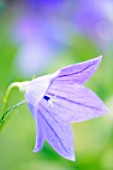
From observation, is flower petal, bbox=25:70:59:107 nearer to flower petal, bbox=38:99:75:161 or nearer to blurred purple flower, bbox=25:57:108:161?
blurred purple flower, bbox=25:57:108:161

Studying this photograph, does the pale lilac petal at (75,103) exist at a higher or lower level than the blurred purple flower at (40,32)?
lower

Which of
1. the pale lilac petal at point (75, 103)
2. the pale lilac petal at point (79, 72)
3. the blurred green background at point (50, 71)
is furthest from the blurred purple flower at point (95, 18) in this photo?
the pale lilac petal at point (79, 72)

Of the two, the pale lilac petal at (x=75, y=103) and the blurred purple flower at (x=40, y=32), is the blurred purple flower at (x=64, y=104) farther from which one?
the blurred purple flower at (x=40, y=32)

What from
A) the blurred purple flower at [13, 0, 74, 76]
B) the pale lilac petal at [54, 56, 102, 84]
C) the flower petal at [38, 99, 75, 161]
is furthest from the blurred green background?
the pale lilac petal at [54, 56, 102, 84]

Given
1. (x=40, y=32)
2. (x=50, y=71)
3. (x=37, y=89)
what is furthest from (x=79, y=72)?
(x=40, y=32)

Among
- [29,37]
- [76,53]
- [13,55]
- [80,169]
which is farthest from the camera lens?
[29,37]

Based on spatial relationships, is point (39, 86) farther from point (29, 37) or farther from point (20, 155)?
point (29, 37)

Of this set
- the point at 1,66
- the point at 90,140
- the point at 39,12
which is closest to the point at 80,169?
the point at 90,140
